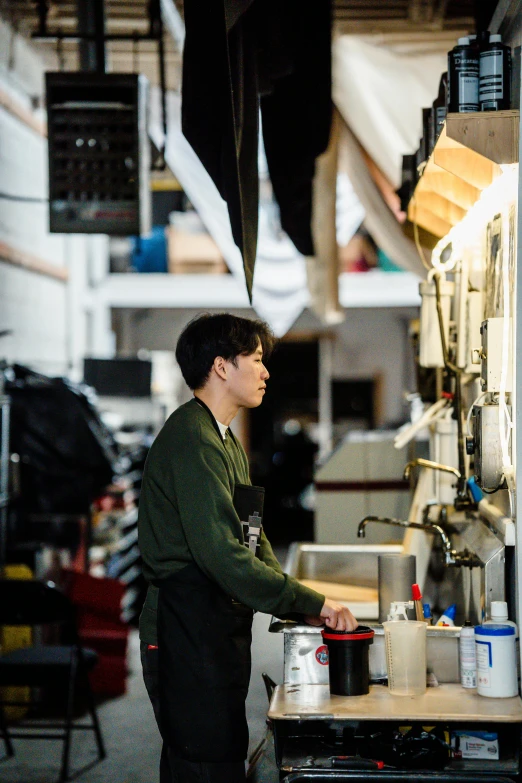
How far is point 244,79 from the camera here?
2.72 m

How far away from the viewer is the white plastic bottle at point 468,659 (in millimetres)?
2477

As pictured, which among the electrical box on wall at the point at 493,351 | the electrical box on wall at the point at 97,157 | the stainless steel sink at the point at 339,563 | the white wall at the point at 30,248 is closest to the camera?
the electrical box on wall at the point at 493,351

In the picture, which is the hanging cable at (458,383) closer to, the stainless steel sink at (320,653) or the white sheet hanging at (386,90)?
the stainless steel sink at (320,653)

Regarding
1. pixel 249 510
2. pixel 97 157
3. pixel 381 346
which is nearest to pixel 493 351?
pixel 249 510

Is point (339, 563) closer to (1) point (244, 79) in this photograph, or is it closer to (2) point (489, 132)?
(1) point (244, 79)

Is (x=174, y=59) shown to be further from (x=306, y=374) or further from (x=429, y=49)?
(x=306, y=374)

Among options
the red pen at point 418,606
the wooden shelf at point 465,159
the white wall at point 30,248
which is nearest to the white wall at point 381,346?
the white wall at point 30,248

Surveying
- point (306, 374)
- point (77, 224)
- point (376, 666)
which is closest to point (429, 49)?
point (77, 224)

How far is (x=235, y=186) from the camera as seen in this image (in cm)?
254

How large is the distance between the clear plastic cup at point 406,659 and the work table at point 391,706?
0.08 feet

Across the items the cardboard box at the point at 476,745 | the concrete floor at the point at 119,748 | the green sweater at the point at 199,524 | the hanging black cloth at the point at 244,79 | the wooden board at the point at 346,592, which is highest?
the hanging black cloth at the point at 244,79

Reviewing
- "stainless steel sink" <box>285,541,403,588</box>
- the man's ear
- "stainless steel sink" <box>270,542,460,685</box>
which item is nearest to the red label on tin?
"stainless steel sink" <box>270,542,460,685</box>

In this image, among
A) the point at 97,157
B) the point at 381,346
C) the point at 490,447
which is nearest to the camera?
the point at 490,447

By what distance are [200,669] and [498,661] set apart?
71 cm
